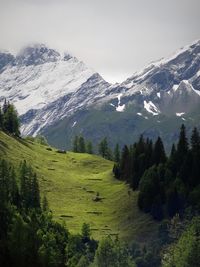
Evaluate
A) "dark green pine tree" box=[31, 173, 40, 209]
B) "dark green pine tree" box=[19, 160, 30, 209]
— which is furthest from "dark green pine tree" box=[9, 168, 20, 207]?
"dark green pine tree" box=[31, 173, 40, 209]

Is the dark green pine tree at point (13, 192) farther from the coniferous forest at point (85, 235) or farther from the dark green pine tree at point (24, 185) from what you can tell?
the dark green pine tree at point (24, 185)

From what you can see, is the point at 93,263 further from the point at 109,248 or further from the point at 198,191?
the point at 198,191

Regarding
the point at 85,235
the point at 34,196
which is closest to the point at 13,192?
the point at 34,196

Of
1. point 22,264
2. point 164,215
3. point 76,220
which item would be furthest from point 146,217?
point 22,264

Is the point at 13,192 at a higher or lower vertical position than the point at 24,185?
lower

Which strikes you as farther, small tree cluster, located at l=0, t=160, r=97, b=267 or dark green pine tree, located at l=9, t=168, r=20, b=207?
dark green pine tree, located at l=9, t=168, r=20, b=207

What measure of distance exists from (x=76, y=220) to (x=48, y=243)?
53.8m

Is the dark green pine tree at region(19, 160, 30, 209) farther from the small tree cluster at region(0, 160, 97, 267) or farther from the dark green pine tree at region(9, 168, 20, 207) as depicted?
the dark green pine tree at region(9, 168, 20, 207)

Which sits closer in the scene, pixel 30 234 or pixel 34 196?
pixel 30 234

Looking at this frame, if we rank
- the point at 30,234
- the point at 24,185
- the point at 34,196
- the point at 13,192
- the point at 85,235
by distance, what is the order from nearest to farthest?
1. the point at 30,234
2. the point at 13,192
3. the point at 34,196
4. the point at 24,185
5. the point at 85,235

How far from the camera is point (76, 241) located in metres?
172

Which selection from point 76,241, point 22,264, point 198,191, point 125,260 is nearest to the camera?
point 22,264

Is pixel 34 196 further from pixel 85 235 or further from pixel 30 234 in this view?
pixel 30 234

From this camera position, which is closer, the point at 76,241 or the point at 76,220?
the point at 76,241
